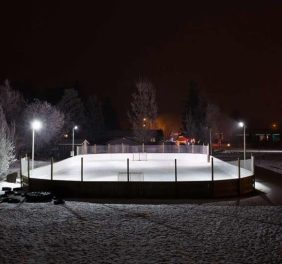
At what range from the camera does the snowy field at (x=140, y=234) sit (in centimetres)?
855

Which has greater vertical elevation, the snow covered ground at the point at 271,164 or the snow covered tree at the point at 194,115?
the snow covered tree at the point at 194,115

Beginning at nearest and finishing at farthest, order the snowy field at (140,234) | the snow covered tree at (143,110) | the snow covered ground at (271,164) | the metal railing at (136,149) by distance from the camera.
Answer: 1. the snowy field at (140,234)
2. the snow covered ground at (271,164)
3. the metal railing at (136,149)
4. the snow covered tree at (143,110)

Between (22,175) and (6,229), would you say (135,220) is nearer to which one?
(6,229)

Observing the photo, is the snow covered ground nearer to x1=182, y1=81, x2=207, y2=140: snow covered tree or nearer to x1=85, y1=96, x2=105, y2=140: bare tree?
x1=182, y1=81, x2=207, y2=140: snow covered tree

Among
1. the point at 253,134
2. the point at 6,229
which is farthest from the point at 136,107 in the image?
the point at 6,229

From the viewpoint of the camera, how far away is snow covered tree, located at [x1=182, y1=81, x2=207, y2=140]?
233 feet

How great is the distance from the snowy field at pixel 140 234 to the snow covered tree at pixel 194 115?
56306 millimetres

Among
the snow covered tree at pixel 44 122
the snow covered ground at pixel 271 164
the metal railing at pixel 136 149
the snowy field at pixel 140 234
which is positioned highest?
the snow covered tree at pixel 44 122

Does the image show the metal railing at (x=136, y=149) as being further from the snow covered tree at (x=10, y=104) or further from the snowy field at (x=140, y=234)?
the snowy field at (x=140, y=234)

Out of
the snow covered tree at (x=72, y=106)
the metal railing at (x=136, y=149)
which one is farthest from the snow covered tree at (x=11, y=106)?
the snow covered tree at (x=72, y=106)

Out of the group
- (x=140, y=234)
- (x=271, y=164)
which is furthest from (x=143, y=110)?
(x=140, y=234)

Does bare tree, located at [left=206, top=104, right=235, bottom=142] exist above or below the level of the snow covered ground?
above

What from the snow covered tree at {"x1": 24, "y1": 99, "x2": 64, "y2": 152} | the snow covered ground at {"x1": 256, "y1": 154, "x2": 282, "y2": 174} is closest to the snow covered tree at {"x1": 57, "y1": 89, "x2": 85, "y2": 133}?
the snow covered tree at {"x1": 24, "y1": 99, "x2": 64, "y2": 152}

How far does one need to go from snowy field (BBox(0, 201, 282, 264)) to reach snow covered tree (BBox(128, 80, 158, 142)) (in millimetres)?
51038
